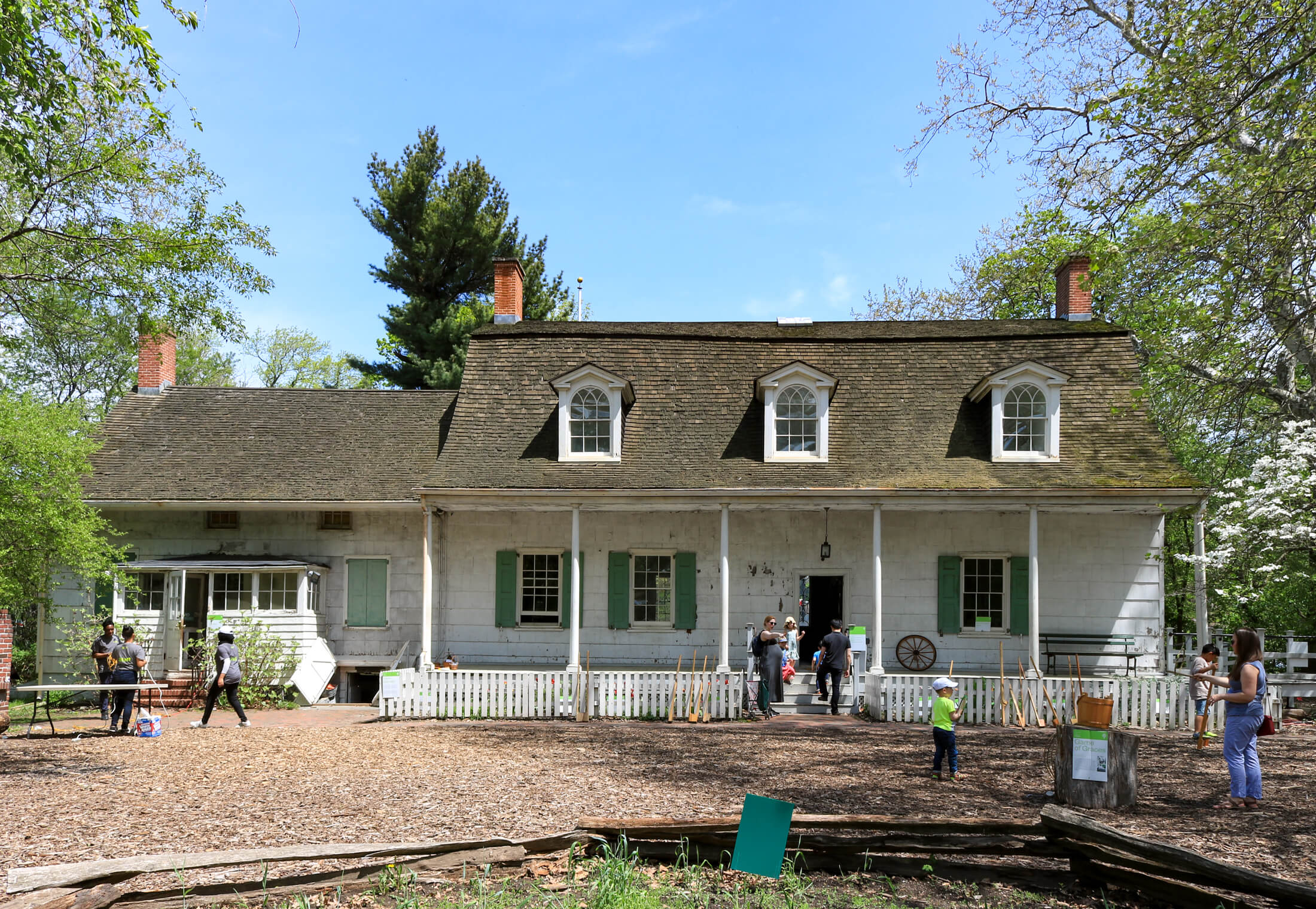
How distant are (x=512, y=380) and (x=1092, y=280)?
11698 millimetres

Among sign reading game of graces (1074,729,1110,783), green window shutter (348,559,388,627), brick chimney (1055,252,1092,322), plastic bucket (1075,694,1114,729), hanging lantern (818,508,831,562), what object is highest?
brick chimney (1055,252,1092,322)

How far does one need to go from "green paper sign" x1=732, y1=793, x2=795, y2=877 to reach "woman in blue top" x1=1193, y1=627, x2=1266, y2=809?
17.2 ft

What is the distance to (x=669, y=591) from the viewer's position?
18703 mm

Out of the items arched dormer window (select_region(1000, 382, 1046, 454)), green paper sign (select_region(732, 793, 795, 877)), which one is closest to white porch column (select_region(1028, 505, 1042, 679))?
arched dormer window (select_region(1000, 382, 1046, 454))

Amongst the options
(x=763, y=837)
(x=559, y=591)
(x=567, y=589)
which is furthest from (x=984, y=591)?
(x=763, y=837)

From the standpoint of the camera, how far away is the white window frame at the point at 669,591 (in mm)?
18516

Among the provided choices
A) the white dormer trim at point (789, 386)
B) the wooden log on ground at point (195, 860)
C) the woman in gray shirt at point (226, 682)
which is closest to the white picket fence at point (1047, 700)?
the white dormer trim at point (789, 386)

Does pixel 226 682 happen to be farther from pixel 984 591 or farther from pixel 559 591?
pixel 984 591

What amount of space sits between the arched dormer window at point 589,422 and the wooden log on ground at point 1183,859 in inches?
512

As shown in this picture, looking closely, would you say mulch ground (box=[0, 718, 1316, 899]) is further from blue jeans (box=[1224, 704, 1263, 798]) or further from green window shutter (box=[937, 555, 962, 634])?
green window shutter (box=[937, 555, 962, 634])

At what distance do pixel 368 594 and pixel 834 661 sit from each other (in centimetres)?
941

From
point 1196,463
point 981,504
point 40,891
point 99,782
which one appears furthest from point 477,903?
point 1196,463

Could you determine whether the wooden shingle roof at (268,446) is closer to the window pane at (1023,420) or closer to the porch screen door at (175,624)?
the porch screen door at (175,624)

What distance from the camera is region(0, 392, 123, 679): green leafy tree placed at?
481 inches
